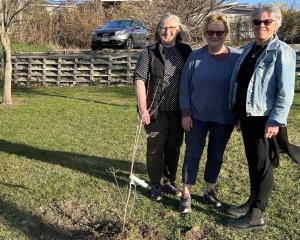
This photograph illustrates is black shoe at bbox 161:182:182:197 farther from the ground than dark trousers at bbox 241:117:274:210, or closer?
closer

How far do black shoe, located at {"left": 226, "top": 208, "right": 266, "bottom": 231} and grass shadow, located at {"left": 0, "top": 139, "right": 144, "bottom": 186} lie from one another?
161 centimetres

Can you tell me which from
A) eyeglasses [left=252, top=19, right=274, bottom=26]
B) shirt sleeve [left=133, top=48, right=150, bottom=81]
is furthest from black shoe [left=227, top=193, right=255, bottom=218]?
eyeglasses [left=252, top=19, right=274, bottom=26]

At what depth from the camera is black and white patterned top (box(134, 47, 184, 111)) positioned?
14.8 feet

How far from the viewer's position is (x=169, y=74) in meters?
4.54

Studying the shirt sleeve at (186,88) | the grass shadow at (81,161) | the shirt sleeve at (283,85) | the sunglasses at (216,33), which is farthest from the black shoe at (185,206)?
the sunglasses at (216,33)

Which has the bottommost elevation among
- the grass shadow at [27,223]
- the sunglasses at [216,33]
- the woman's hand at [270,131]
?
the grass shadow at [27,223]

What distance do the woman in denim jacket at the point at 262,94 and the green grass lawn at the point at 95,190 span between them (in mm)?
434

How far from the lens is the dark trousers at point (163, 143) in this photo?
467cm

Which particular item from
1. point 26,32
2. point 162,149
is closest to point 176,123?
point 162,149

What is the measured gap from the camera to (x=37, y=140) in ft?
25.1

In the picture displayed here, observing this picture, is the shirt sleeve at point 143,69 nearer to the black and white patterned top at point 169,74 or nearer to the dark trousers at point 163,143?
the black and white patterned top at point 169,74

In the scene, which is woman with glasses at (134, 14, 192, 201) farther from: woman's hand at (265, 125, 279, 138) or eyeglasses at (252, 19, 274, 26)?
woman's hand at (265, 125, 279, 138)

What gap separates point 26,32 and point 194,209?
23040 mm

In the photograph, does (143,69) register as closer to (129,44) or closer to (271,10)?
(271,10)
